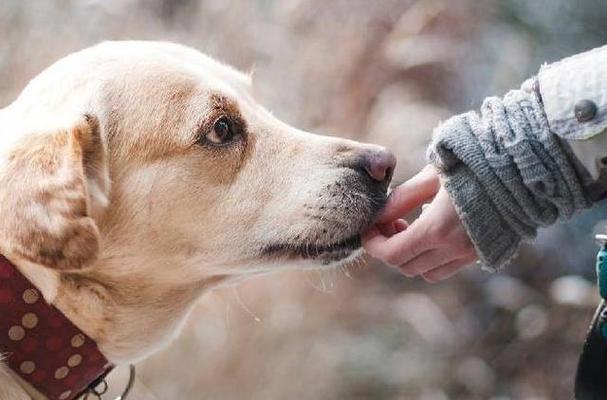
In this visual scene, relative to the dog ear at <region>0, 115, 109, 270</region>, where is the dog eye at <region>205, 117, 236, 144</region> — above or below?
below

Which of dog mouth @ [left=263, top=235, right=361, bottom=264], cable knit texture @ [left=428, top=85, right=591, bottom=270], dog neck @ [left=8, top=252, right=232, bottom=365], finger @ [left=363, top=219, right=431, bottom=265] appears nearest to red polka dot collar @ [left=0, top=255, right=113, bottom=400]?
dog neck @ [left=8, top=252, right=232, bottom=365]

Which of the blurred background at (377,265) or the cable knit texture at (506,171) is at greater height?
the cable knit texture at (506,171)

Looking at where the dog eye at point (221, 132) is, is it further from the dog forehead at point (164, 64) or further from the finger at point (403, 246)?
the finger at point (403, 246)

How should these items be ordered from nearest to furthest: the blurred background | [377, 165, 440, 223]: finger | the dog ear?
1. the dog ear
2. [377, 165, 440, 223]: finger
3. the blurred background

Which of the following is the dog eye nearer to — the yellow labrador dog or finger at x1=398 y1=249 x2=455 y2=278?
the yellow labrador dog

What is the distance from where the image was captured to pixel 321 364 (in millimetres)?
2096

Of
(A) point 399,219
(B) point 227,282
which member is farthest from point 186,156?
(A) point 399,219

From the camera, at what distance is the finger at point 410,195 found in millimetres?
1284

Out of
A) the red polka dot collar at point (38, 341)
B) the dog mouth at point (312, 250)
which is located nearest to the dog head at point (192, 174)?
the dog mouth at point (312, 250)

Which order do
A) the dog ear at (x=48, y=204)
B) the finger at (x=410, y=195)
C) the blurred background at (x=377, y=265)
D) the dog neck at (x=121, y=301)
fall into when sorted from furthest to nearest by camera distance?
the blurred background at (x=377, y=265)
the finger at (x=410, y=195)
the dog neck at (x=121, y=301)
the dog ear at (x=48, y=204)

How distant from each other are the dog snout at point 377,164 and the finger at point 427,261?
14cm

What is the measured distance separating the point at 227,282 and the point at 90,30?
3.96 ft

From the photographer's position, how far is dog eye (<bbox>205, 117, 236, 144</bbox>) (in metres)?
1.29

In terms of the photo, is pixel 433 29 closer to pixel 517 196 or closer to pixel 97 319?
pixel 517 196
